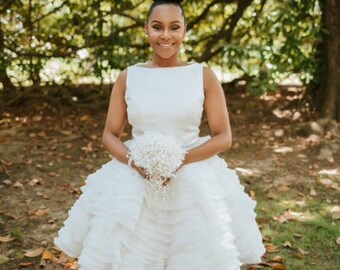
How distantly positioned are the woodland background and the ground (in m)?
0.01

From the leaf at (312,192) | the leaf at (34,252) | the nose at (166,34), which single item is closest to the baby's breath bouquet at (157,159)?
the nose at (166,34)

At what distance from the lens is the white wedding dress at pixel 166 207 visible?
2.53 metres

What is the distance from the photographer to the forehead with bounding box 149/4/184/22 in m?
2.57

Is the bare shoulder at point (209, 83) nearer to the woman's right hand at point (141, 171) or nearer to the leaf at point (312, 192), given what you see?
the woman's right hand at point (141, 171)

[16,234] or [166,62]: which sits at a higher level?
[166,62]

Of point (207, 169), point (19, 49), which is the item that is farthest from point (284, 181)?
point (19, 49)

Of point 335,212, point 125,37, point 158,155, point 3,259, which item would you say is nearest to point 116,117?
point 158,155

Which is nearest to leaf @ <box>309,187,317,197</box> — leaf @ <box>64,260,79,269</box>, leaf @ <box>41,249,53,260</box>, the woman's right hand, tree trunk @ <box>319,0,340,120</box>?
tree trunk @ <box>319,0,340,120</box>

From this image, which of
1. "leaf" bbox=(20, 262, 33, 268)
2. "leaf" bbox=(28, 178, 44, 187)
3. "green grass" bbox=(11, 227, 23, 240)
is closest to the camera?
"leaf" bbox=(20, 262, 33, 268)

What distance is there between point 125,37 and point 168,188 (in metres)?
4.18

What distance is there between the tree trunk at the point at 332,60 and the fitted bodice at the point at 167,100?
4637 millimetres

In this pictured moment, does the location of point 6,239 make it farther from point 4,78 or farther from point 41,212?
point 4,78

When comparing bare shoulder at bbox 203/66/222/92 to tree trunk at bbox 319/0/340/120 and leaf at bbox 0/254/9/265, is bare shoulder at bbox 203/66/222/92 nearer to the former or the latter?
leaf at bbox 0/254/9/265

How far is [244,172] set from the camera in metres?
5.77
